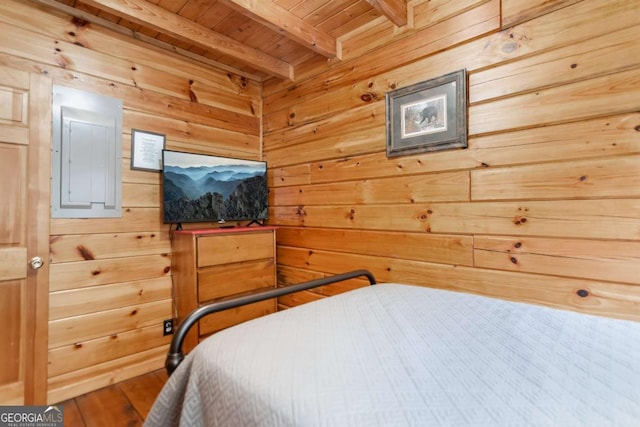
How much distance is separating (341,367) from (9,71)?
239cm

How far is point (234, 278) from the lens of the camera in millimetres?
2273

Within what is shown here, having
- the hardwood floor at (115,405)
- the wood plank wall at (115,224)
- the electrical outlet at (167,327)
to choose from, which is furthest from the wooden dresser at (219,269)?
the hardwood floor at (115,405)

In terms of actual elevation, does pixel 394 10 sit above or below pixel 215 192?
above

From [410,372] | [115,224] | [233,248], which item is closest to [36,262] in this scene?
[115,224]

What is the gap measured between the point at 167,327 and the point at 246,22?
237 centimetres

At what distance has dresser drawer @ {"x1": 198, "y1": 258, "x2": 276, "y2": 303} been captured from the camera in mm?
2127

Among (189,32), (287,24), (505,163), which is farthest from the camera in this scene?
(189,32)

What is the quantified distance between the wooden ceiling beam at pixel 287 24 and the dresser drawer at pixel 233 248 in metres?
1.46

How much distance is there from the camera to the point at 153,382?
2.13 meters

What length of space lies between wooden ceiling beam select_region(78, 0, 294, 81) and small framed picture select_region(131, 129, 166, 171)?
0.72 m

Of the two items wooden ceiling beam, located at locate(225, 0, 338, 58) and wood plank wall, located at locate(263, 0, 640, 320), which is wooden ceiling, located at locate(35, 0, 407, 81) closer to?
wooden ceiling beam, located at locate(225, 0, 338, 58)

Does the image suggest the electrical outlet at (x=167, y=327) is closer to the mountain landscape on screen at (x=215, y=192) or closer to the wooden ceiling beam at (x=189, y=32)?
the mountain landscape on screen at (x=215, y=192)

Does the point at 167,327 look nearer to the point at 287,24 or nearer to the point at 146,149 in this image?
the point at 146,149

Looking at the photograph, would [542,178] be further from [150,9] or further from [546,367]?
[150,9]
